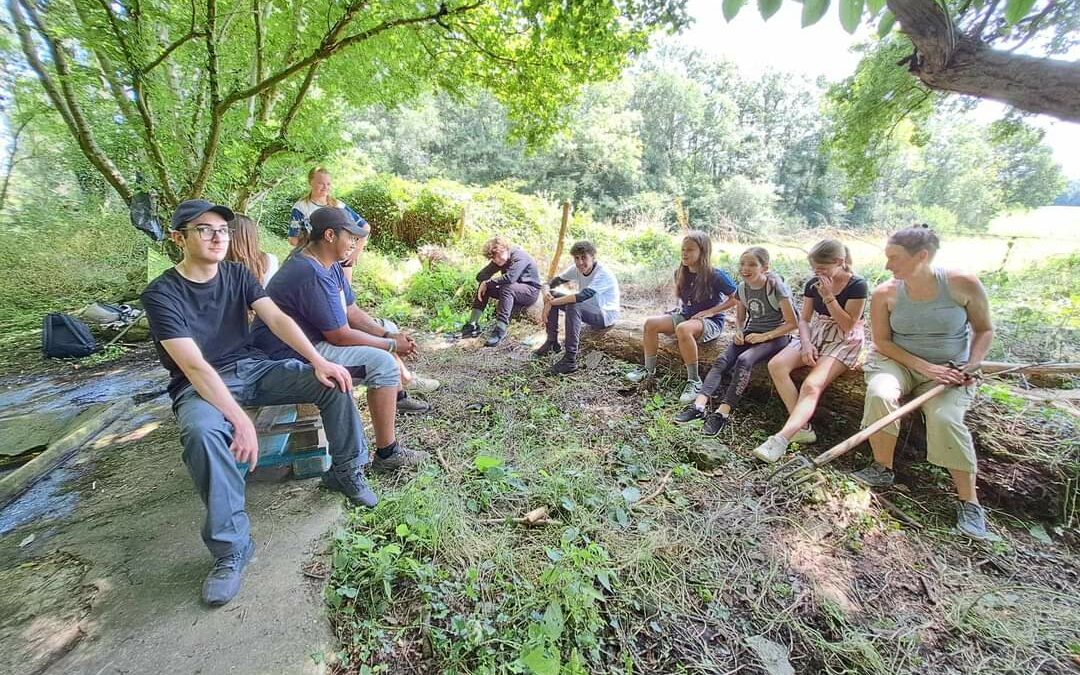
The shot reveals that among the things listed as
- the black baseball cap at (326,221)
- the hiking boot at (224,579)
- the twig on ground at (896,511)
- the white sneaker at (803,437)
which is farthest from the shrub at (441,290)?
the twig on ground at (896,511)

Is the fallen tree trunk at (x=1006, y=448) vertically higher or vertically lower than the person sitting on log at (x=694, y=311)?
lower

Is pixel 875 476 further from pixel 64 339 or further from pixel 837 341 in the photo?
pixel 64 339

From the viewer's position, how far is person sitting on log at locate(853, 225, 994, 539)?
7.56 feet

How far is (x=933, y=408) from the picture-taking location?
93.4 inches

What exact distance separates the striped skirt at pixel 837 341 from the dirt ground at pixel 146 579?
10.4 ft

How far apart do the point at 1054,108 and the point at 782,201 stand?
31.0 m

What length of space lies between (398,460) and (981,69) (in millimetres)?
2865

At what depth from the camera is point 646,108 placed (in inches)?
1079

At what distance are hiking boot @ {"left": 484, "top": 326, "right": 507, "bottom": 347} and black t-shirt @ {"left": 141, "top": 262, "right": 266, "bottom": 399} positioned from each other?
9.38 ft

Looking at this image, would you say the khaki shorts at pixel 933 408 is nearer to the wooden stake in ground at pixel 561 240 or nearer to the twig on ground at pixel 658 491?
the twig on ground at pixel 658 491

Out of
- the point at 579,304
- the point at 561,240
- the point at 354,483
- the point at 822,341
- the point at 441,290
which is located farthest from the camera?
the point at 561,240

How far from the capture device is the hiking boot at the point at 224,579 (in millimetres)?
1553

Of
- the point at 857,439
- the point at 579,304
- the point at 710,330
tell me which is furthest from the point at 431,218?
the point at 857,439

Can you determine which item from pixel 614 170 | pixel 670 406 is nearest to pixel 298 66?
pixel 670 406
